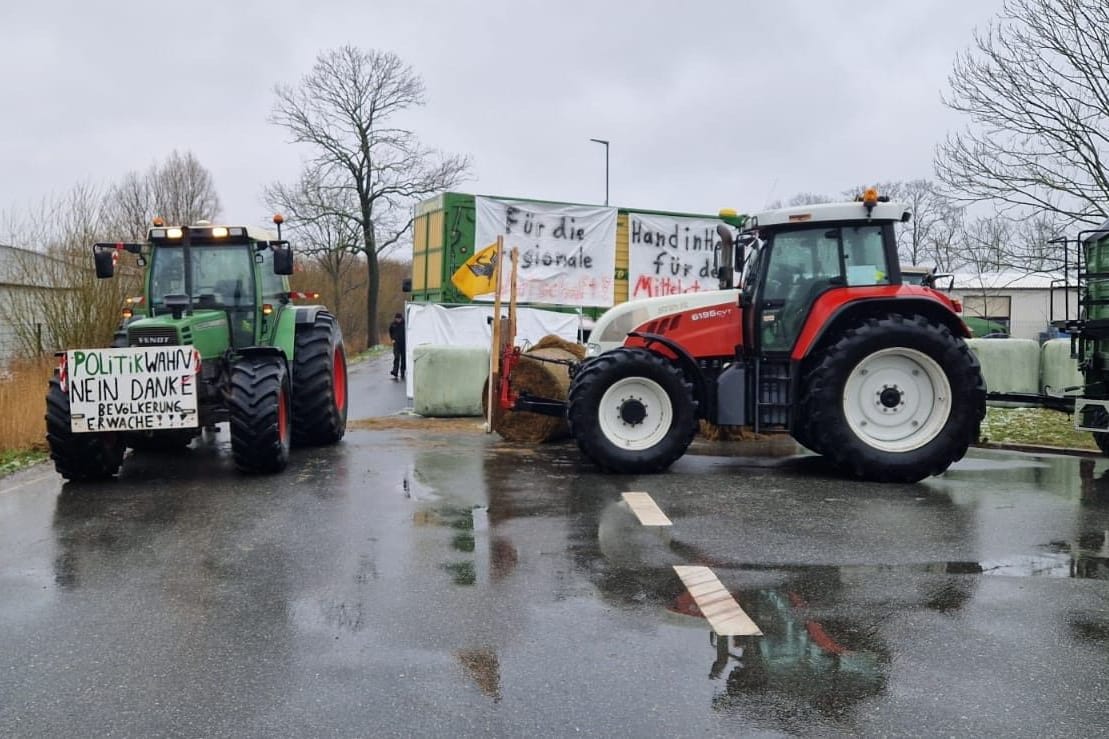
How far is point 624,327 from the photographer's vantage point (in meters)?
9.71

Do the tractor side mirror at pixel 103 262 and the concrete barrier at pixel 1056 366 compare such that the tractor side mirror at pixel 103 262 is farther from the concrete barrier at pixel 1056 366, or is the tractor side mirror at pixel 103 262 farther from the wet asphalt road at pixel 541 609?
the concrete barrier at pixel 1056 366

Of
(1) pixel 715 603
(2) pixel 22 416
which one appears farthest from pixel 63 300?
(1) pixel 715 603

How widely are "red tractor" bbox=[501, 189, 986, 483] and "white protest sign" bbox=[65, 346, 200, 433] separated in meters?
3.45

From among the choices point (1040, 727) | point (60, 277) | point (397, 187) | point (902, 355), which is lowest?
point (1040, 727)

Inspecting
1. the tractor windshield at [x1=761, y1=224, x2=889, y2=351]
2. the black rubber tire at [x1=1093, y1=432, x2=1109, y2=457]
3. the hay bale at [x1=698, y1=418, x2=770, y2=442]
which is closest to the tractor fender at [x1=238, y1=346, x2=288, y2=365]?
the tractor windshield at [x1=761, y1=224, x2=889, y2=351]

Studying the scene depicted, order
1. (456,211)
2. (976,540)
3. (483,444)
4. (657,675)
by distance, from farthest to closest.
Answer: (456,211) < (483,444) < (976,540) < (657,675)

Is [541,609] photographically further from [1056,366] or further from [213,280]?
[1056,366]

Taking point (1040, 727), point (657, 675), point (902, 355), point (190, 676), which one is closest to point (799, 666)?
point (657, 675)

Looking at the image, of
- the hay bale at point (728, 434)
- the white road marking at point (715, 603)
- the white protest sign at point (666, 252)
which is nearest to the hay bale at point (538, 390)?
the hay bale at point (728, 434)

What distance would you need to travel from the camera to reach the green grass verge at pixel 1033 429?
11617 millimetres

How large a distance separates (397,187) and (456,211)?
85.2ft

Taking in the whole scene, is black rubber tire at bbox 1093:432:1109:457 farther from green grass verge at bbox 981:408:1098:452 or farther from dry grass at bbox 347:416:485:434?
dry grass at bbox 347:416:485:434

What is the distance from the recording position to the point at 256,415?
8414 millimetres

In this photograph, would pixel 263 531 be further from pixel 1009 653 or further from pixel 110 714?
pixel 1009 653
